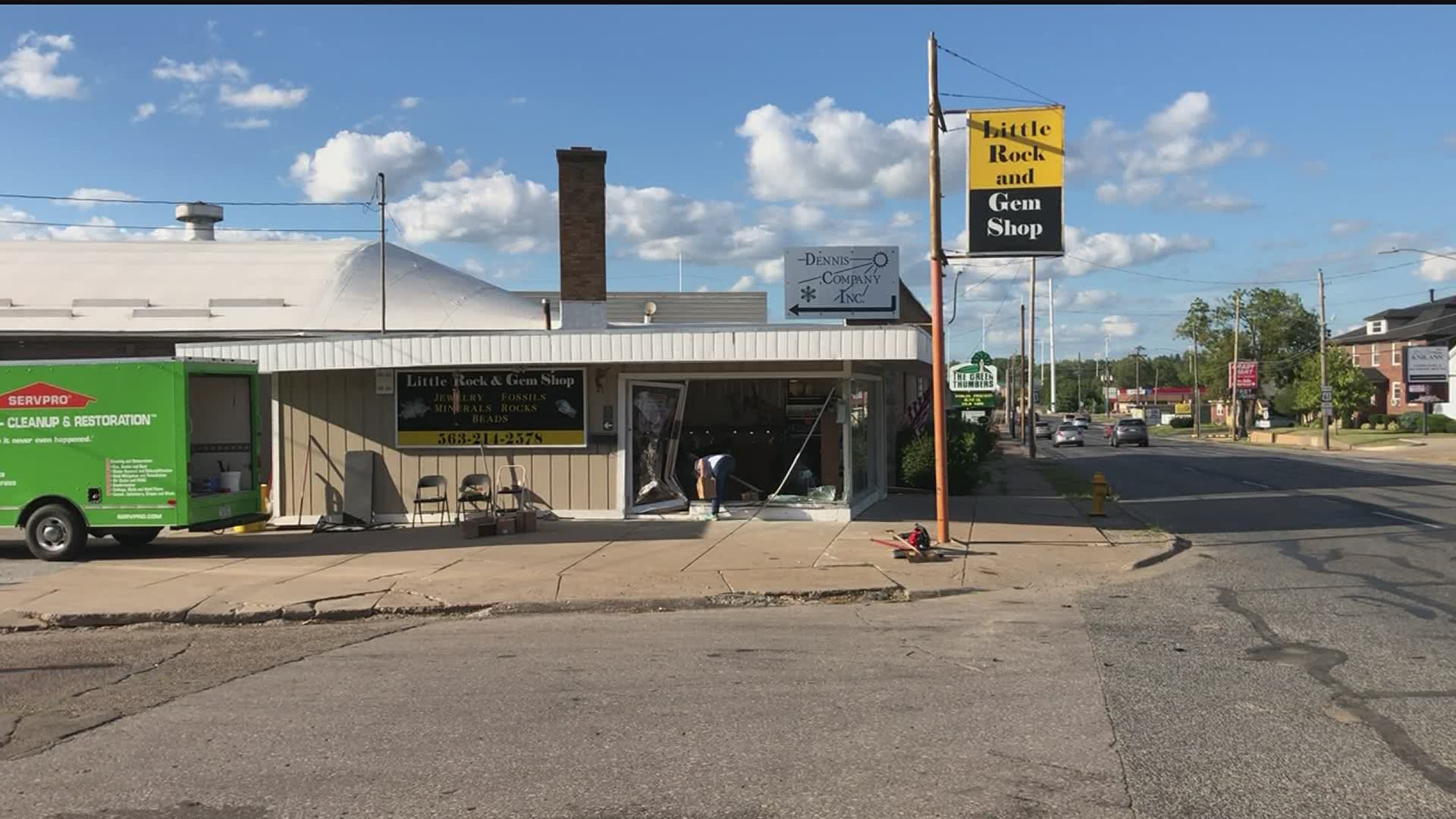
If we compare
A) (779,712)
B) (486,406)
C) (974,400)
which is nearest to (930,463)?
(486,406)

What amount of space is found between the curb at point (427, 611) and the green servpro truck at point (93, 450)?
134 inches

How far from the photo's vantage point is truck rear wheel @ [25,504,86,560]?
1344 centimetres

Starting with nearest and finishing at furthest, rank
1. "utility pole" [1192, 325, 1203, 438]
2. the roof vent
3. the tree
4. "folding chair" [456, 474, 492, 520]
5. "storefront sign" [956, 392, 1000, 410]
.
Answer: "folding chair" [456, 474, 492, 520] → the roof vent → "storefront sign" [956, 392, 1000, 410] → the tree → "utility pole" [1192, 325, 1203, 438]

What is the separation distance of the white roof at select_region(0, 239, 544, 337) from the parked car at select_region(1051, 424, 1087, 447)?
138 feet

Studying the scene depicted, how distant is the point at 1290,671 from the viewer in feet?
23.5

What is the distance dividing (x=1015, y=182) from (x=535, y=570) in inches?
294

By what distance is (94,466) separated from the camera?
13.4m

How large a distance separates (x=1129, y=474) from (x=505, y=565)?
2310 cm

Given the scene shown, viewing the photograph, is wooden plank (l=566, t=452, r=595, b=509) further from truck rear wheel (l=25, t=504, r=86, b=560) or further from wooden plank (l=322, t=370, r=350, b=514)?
truck rear wheel (l=25, t=504, r=86, b=560)

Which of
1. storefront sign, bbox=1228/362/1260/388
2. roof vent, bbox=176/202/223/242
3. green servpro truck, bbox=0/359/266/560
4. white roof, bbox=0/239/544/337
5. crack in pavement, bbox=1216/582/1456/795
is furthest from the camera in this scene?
storefront sign, bbox=1228/362/1260/388

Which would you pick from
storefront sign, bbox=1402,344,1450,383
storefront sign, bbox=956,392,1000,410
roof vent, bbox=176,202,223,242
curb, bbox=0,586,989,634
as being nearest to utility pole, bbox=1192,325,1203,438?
storefront sign, bbox=1402,344,1450,383

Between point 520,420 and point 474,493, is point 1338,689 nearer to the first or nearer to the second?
point 474,493

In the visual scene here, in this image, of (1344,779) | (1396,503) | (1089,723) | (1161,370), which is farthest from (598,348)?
(1161,370)

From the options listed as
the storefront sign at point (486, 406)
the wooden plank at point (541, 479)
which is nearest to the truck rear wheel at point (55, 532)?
the storefront sign at point (486, 406)
